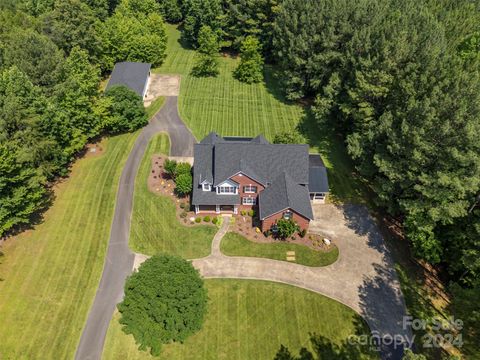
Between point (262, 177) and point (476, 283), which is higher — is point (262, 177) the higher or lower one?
the higher one

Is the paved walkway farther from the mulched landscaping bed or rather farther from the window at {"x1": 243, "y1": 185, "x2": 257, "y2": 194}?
the window at {"x1": 243, "y1": 185, "x2": 257, "y2": 194}

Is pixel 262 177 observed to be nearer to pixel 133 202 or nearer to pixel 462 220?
pixel 133 202

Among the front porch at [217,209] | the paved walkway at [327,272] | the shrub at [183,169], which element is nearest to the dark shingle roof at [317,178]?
the paved walkway at [327,272]

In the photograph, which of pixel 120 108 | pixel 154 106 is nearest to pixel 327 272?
pixel 120 108

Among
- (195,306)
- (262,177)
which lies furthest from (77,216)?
(262,177)

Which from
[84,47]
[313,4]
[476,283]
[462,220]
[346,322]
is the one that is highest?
[313,4]

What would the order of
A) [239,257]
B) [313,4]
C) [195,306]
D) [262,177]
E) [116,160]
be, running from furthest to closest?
[313,4], [116,160], [262,177], [239,257], [195,306]

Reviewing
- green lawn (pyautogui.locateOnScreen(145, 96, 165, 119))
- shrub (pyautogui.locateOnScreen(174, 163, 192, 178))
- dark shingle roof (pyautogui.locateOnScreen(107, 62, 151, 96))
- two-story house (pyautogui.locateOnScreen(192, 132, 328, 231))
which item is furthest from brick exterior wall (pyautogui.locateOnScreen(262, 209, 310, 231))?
dark shingle roof (pyautogui.locateOnScreen(107, 62, 151, 96))
